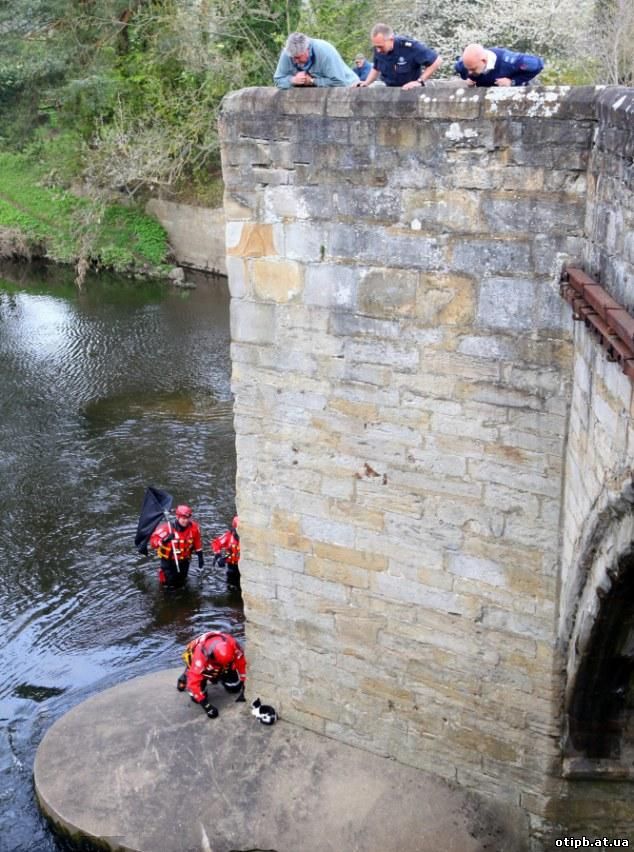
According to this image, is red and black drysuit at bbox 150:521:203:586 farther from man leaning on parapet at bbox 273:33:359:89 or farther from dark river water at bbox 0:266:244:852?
man leaning on parapet at bbox 273:33:359:89

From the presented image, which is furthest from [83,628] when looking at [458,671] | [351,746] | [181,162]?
[181,162]

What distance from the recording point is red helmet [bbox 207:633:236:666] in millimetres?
8188

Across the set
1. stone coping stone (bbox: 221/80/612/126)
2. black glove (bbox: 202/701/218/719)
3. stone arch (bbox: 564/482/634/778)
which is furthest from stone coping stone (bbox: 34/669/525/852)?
stone coping stone (bbox: 221/80/612/126)

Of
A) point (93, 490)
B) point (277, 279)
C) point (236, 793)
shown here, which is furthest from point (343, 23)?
point (236, 793)

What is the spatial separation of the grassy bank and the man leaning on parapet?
19.1 metres

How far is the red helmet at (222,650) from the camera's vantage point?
8188 millimetres

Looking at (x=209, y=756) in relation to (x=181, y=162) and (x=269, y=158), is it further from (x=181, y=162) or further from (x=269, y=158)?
(x=181, y=162)

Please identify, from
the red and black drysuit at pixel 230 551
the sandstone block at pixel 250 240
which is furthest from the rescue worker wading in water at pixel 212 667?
the sandstone block at pixel 250 240

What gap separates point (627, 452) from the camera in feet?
15.4

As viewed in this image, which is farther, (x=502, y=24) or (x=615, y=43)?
Result: (x=502, y=24)

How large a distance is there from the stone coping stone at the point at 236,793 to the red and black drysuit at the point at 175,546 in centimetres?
299

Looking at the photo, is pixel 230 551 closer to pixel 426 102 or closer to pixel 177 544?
pixel 177 544

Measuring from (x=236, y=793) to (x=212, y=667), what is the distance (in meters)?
1.20

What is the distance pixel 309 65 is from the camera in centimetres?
631
